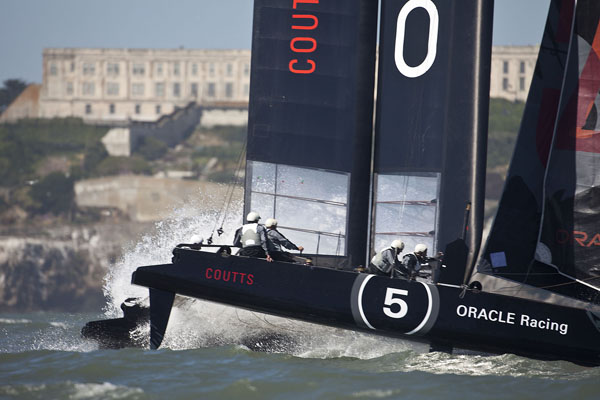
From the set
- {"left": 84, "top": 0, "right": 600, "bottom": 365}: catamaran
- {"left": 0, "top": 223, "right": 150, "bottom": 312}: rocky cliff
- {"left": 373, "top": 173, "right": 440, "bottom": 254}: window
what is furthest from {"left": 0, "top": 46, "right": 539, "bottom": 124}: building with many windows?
{"left": 373, "top": 173, "right": 440, "bottom": 254}: window

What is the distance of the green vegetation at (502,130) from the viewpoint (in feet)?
192

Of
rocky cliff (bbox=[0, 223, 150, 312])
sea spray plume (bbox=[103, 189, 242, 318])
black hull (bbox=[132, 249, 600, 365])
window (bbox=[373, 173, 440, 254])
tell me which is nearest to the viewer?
black hull (bbox=[132, 249, 600, 365])

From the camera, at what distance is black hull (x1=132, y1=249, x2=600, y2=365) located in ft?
31.6

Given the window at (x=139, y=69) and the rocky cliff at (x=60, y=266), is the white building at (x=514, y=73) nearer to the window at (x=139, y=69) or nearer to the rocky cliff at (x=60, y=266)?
the window at (x=139, y=69)

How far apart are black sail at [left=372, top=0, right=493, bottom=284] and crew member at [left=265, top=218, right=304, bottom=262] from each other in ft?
4.37

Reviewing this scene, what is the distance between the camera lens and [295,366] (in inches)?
380

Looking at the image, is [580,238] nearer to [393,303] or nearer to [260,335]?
[393,303]

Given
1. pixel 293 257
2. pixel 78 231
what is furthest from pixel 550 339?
pixel 78 231

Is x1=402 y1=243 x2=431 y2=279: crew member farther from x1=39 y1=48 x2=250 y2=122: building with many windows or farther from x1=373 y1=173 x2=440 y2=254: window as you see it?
x1=39 y1=48 x2=250 y2=122: building with many windows

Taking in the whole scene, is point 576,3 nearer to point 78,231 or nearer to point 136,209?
point 78,231

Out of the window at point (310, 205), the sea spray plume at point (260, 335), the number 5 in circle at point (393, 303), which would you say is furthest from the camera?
the window at point (310, 205)

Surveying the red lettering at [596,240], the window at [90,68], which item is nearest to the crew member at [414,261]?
the red lettering at [596,240]

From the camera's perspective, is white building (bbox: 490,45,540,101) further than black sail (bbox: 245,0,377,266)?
Yes

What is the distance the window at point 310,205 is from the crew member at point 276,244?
60 cm
